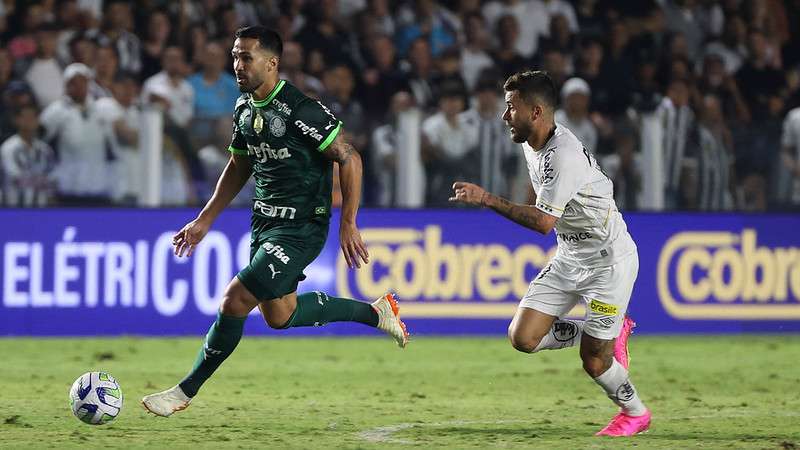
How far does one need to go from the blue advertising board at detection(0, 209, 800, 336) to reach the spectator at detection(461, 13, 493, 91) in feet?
9.82

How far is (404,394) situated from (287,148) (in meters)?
2.42

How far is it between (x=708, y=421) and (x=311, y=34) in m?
8.46

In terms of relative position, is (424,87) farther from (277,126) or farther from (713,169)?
(277,126)

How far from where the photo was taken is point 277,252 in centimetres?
736

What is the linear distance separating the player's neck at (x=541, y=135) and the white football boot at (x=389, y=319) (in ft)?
5.59

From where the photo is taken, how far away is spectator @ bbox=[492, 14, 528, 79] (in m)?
15.5

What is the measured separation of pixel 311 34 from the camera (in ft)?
50.0

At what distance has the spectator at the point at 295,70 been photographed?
46.4 feet

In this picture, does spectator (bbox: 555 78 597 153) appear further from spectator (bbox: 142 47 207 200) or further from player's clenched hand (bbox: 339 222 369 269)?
player's clenched hand (bbox: 339 222 369 269)

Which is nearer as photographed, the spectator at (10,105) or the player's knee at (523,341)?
the player's knee at (523,341)

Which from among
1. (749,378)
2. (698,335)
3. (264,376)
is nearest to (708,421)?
(749,378)

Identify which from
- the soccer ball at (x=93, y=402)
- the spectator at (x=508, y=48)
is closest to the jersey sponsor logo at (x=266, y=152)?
the soccer ball at (x=93, y=402)

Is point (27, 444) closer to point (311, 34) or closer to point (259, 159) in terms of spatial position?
point (259, 159)

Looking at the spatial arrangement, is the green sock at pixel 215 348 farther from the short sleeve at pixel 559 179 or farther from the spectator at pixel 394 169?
the spectator at pixel 394 169
